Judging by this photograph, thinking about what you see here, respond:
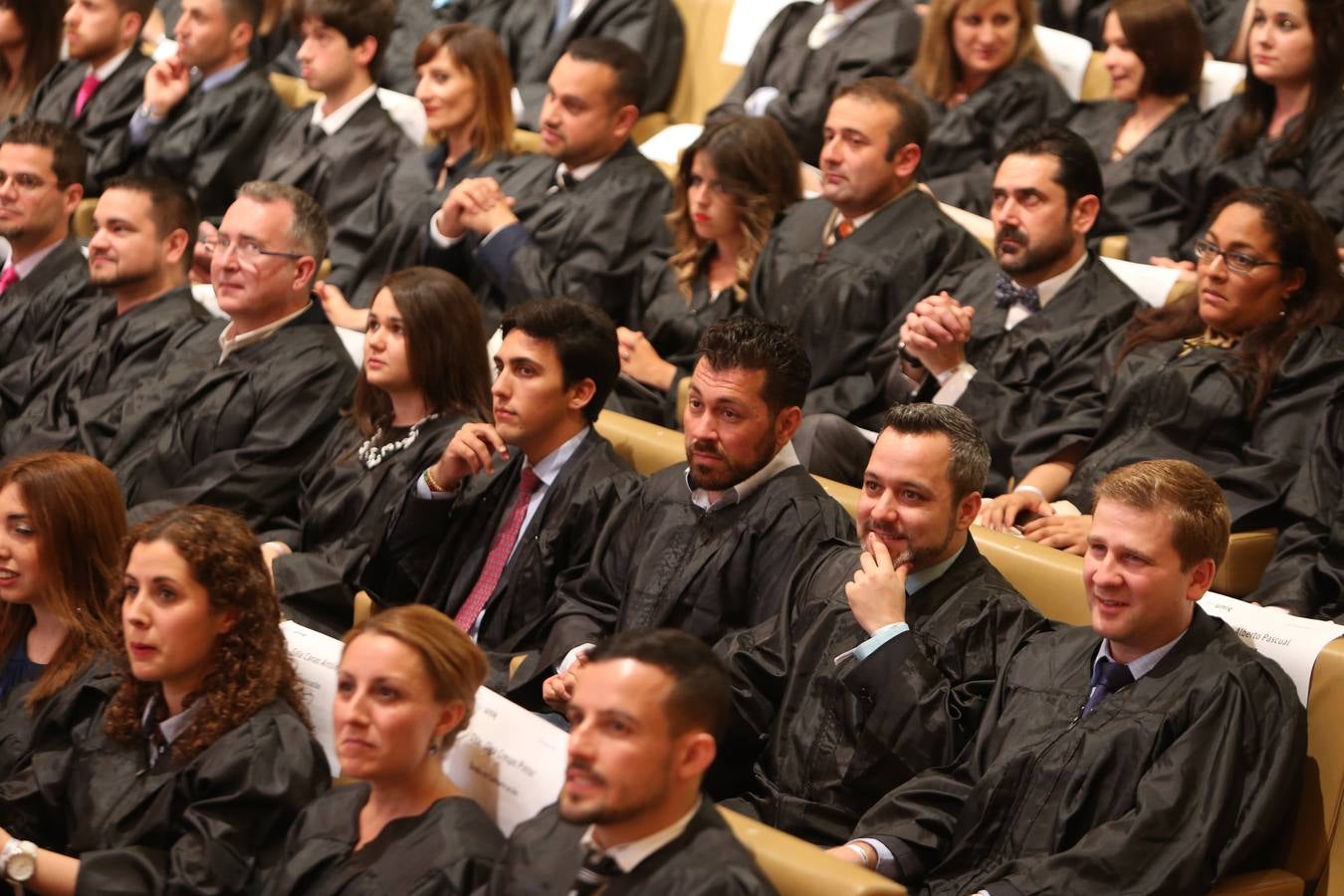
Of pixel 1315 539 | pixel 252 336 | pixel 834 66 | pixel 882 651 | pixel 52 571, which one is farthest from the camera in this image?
pixel 834 66

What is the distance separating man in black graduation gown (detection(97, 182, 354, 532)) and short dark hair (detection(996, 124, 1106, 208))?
1524mm

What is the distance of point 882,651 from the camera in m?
2.70

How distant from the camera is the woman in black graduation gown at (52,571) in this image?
3.06m

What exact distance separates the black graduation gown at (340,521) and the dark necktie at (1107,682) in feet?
4.90

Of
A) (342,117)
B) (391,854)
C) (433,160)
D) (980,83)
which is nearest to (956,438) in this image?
(391,854)

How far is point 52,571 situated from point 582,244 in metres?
1.99

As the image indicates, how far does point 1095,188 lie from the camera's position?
396cm

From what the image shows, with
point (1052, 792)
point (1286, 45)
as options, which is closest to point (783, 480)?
point (1052, 792)

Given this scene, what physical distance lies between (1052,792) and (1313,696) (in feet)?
1.28

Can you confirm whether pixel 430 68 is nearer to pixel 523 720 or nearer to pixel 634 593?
pixel 634 593

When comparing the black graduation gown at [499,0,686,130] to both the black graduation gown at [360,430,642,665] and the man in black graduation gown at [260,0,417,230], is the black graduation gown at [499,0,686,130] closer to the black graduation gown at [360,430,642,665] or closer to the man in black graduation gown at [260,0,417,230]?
the man in black graduation gown at [260,0,417,230]

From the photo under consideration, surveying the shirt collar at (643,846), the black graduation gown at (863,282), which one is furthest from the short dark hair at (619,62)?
the shirt collar at (643,846)

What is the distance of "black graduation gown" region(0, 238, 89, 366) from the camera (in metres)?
4.88

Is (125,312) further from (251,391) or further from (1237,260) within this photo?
(1237,260)
